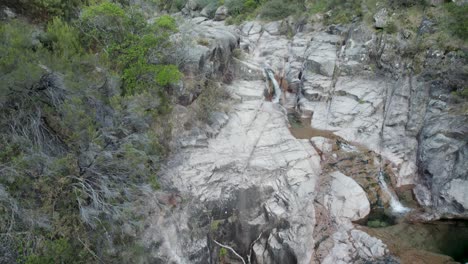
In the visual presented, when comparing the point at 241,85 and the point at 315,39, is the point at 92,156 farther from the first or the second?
the point at 315,39

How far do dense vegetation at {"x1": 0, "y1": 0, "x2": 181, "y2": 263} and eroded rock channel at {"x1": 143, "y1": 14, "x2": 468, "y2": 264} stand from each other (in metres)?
1.59

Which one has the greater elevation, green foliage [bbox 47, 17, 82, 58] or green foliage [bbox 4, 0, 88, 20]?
green foliage [bbox 4, 0, 88, 20]

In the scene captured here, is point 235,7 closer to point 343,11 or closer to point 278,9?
point 278,9

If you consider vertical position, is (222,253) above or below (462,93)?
below

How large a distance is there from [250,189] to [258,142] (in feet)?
9.43

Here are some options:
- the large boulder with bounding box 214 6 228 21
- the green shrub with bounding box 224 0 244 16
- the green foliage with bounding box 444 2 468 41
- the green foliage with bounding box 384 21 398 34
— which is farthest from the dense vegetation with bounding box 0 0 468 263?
the large boulder with bounding box 214 6 228 21

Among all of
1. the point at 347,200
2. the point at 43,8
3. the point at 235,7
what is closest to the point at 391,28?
the point at 347,200

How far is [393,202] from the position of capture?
12078mm

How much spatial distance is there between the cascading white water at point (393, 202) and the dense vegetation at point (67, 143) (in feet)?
27.8

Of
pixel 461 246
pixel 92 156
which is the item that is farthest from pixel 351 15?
pixel 92 156

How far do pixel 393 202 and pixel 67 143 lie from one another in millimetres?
11002

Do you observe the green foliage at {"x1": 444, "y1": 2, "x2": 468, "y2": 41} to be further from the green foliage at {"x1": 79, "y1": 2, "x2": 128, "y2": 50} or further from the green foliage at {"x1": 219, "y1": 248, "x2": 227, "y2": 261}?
the green foliage at {"x1": 79, "y1": 2, "x2": 128, "y2": 50}

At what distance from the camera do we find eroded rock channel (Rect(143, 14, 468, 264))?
981 cm

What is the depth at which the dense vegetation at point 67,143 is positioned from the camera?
21.2ft
